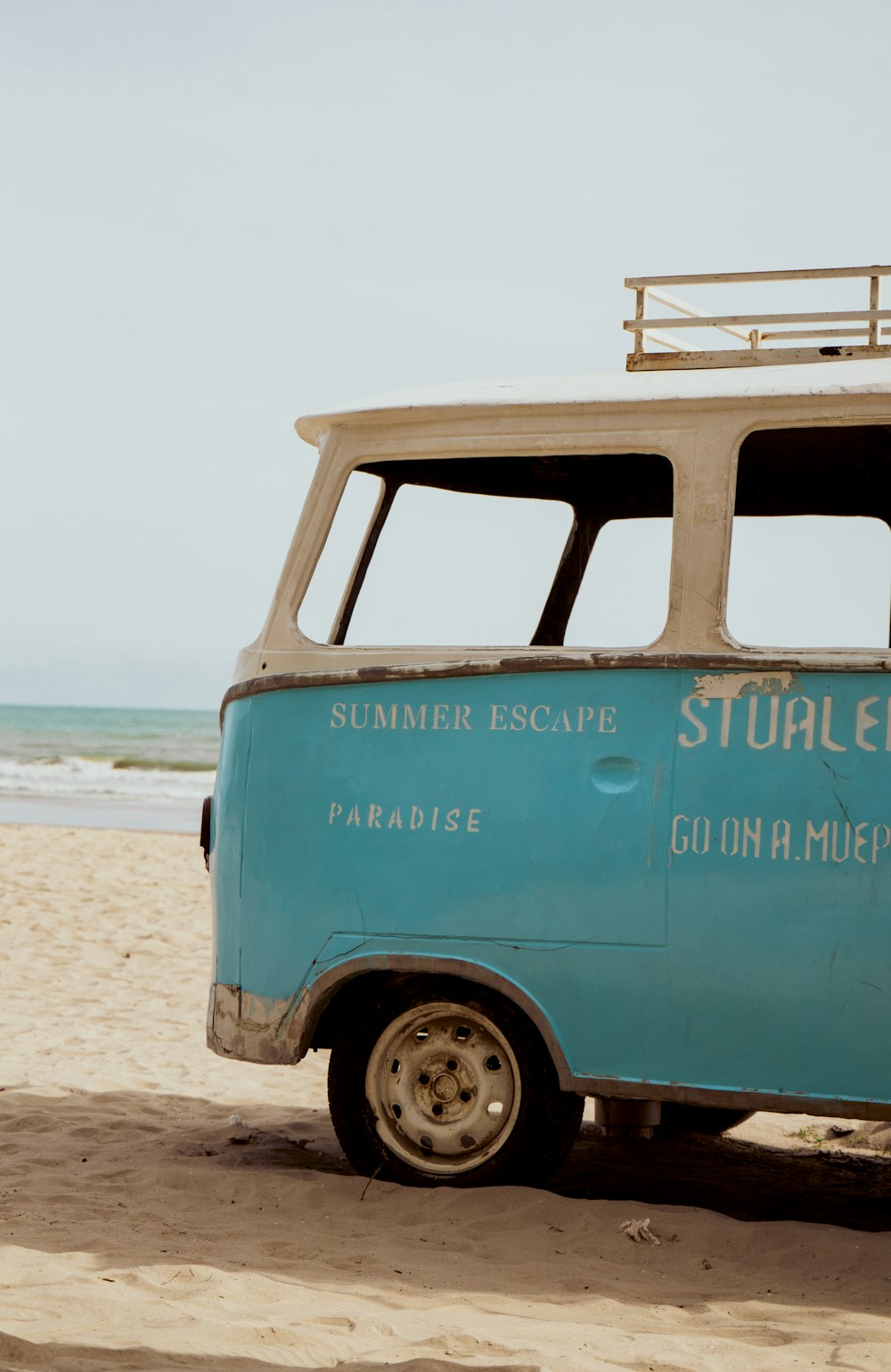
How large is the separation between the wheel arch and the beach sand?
0.52 metres

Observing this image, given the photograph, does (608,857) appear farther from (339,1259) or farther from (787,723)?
(339,1259)

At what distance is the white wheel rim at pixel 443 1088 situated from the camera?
4809 millimetres

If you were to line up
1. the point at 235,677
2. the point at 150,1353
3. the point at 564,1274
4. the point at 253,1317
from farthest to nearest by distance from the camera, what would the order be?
the point at 235,677 → the point at 564,1274 → the point at 253,1317 → the point at 150,1353

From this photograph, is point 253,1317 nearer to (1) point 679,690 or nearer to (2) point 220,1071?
(1) point 679,690

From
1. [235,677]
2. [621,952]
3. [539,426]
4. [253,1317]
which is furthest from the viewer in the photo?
[235,677]

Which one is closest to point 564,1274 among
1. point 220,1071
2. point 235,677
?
point 235,677

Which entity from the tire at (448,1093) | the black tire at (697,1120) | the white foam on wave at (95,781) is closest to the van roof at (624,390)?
the tire at (448,1093)

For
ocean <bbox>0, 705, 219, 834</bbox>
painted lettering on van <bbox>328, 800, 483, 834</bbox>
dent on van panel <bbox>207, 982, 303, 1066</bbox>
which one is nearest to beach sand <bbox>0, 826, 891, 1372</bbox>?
dent on van panel <bbox>207, 982, 303, 1066</bbox>

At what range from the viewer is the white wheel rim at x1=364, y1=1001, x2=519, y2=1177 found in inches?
189

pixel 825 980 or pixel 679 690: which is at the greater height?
pixel 679 690

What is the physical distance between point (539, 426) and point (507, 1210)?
2595 mm

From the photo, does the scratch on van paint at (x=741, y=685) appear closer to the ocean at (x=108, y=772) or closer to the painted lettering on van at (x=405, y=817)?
the painted lettering on van at (x=405, y=817)

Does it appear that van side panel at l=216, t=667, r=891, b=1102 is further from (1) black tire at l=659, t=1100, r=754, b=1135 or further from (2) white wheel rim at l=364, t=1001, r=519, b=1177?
(1) black tire at l=659, t=1100, r=754, b=1135

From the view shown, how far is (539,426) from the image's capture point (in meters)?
4.86
